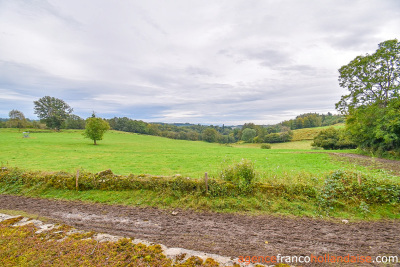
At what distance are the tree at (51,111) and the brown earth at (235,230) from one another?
73.7 m

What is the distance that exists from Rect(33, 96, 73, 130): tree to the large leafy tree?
3312 inches

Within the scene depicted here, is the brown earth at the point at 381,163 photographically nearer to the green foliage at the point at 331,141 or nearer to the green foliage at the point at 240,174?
the green foliage at the point at 240,174

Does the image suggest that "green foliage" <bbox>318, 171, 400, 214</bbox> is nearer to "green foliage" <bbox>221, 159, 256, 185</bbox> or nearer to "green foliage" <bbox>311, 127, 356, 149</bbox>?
"green foliage" <bbox>221, 159, 256, 185</bbox>

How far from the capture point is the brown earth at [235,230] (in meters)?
4.07

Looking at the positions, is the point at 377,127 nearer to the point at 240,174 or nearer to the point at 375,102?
the point at 375,102

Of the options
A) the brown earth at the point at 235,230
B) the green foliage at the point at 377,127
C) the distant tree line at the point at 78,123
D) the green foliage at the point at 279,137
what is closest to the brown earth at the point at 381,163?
the green foliage at the point at 377,127

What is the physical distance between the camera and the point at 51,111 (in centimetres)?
6556

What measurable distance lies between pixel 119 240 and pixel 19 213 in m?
4.87

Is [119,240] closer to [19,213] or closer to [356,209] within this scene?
[19,213]

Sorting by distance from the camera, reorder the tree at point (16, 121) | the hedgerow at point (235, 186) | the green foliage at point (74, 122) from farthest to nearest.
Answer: the green foliage at point (74, 122) → the tree at point (16, 121) → the hedgerow at point (235, 186)

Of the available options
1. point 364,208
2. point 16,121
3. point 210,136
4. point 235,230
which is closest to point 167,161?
point 235,230

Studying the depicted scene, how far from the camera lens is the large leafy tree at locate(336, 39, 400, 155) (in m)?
19.4

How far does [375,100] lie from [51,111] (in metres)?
92.3

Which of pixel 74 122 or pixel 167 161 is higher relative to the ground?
pixel 74 122
